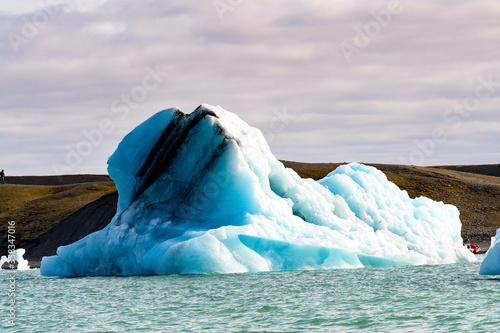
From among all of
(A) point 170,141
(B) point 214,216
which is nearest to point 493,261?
(B) point 214,216

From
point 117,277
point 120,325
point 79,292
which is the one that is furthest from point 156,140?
point 120,325

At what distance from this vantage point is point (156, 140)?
1016 inches

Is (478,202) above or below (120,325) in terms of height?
above

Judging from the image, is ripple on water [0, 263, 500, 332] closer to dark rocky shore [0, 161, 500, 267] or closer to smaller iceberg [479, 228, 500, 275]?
smaller iceberg [479, 228, 500, 275]

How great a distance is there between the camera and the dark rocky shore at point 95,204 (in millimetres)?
63375

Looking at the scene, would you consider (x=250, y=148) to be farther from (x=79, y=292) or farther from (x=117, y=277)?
(x=79, y=292)

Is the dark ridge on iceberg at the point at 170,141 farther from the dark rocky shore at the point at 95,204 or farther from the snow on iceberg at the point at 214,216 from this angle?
the dark rocky shore at the point at 95,204

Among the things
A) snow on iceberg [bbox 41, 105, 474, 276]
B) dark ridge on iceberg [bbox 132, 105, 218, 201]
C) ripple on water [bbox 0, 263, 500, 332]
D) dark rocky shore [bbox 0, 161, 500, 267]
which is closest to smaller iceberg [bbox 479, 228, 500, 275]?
ripple on water [bbox 0, 263, 500, 332]

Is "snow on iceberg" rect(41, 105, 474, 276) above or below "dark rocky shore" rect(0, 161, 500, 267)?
below

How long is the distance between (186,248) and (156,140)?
16.1 feet

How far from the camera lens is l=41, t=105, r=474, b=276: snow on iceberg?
Answer: 2328 centimetres

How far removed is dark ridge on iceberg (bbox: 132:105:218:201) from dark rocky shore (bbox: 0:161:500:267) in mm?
32139

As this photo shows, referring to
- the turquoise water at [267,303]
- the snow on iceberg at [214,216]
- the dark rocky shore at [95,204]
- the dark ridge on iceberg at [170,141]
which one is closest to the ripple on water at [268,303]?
the turquoise water at [267,303]

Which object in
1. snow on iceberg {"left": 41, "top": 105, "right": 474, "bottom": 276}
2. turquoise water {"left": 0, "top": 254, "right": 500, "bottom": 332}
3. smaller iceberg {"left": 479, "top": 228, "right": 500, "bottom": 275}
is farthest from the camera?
snow on iceberg {"left": 41, "top": 105, "right": 474, "bottom": 276}
